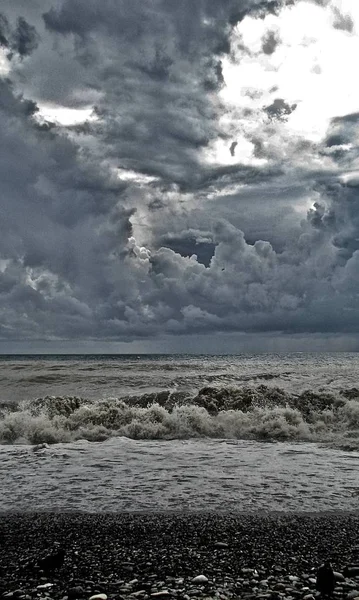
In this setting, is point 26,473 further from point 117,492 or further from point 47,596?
point 47,596

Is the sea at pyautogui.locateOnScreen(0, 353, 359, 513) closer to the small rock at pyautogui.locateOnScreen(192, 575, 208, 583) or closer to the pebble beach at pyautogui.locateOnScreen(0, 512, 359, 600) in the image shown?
the pebble beach at pyautogui.locateOnScreen(0, 512, 359, 600)

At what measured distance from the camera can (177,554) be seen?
21.2ft

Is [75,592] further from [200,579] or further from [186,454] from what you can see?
[186,454]

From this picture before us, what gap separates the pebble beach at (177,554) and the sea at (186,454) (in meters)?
0.74

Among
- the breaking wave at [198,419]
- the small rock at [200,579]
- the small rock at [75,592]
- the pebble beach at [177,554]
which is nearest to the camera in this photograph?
the small rock at [75,592]

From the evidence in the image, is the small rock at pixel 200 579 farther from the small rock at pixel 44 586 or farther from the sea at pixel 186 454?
the sea at pixel 186 454

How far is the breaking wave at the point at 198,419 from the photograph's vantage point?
18.0m

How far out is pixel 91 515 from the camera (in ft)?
Result: 27.2

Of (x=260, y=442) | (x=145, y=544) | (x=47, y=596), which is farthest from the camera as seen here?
(x=260, y=442)

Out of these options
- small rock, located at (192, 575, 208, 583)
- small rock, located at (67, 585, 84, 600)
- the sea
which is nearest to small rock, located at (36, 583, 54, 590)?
small rock, located at (67, 585, 84, 600)

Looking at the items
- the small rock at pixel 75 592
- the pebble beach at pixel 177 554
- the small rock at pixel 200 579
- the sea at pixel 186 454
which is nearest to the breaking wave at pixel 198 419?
the sea at pixel 186 454

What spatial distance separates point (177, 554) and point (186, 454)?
766 centimetres

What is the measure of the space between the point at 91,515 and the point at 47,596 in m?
3.20

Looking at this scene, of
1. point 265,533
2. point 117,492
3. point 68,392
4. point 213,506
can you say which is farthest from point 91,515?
point 68,392
